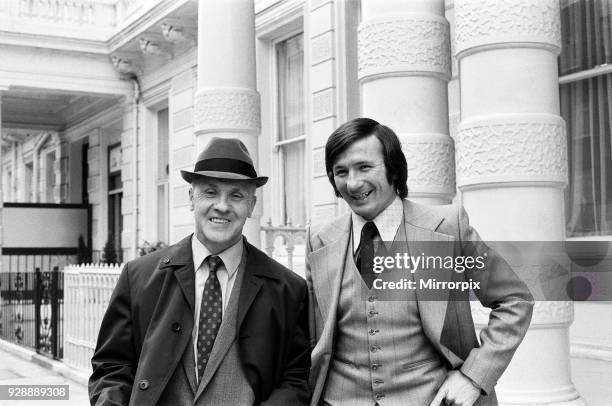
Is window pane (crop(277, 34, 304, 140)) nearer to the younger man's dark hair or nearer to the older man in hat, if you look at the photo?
the older man in hat

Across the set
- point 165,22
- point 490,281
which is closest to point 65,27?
point 165,22

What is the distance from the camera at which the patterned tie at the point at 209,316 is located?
96.0 inches

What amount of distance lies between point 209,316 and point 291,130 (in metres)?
7.67

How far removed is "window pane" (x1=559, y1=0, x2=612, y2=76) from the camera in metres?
5.74

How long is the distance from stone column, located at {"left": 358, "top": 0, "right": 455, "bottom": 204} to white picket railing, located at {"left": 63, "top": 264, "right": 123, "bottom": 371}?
4.10 metres

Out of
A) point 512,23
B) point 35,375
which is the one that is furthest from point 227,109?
point 35,375

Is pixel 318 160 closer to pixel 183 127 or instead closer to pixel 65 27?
pixel 183 127

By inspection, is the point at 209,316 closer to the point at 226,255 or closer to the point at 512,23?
the point at 226,255

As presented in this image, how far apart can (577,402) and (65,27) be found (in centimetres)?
1225

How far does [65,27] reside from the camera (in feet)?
44.5

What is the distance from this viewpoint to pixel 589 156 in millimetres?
5840

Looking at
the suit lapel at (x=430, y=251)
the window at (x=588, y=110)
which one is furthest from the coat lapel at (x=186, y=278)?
the window at (x=588, y=110)

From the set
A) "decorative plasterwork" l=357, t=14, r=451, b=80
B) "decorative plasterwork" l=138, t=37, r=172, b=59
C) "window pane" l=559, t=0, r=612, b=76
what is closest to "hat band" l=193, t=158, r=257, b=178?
"decorative plasterwork" l=357, t=14, r=451, b=80

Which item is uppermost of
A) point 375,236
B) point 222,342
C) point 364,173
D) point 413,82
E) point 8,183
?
point 8,183
